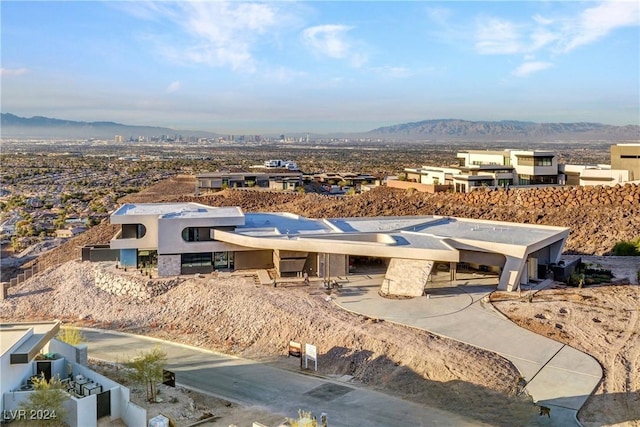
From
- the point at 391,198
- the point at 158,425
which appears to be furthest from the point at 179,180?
the point at 158,425

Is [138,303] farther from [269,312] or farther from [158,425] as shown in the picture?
[158,425]

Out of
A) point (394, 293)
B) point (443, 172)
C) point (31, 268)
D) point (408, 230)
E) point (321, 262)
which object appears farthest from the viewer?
point (443, 172)

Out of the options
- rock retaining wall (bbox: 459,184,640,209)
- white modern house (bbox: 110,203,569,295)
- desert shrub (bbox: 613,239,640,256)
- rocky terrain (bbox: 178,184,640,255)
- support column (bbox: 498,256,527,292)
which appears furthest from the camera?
rock retaining wall (bbox: 459,184,640,209)

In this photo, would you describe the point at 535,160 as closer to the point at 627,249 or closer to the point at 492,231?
the point at 627,249

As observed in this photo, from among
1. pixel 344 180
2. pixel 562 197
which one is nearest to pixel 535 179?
pixel 562 197

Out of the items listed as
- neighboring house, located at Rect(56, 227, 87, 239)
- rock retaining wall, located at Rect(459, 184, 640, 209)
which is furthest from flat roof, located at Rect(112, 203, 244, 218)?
rock retaining wall, located at Rect(459, 184, 640, 209)

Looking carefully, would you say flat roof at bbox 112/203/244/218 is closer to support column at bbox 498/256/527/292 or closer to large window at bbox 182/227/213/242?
large window at bbox 182/227/213/242

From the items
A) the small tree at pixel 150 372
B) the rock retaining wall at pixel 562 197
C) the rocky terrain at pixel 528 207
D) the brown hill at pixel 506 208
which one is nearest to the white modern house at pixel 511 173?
the rocky terrain at pixel 528 207

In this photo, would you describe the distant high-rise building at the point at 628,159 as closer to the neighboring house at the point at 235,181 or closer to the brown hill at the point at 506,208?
the brown hill at the point at 506,208
